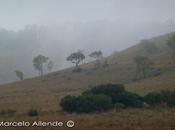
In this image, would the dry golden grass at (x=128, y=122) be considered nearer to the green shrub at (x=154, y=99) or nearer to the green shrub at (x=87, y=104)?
the green shrub at (x=87, y=104)

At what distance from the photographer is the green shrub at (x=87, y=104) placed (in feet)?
108

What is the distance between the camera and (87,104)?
33.1 meters

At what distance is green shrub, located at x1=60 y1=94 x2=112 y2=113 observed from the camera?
108 ft

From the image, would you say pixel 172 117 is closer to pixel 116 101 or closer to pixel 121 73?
pixel 116 101

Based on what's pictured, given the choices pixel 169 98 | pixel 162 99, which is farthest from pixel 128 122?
pixel 169 98

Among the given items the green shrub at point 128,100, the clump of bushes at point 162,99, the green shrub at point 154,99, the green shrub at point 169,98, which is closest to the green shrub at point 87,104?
the green shrub at point 128,100

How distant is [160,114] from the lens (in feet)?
92.3

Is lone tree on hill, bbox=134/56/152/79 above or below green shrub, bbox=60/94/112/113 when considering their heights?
above

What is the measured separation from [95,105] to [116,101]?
4.57m

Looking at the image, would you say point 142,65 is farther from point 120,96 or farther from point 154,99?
point 154,99

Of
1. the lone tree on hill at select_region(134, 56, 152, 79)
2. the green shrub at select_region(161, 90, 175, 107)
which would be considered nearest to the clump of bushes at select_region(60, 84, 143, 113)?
the green shrub at select_region(161, 90, 175, 107)

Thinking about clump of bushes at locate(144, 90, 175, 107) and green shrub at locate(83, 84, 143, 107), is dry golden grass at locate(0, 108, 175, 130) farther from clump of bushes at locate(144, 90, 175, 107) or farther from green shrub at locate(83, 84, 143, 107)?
green shrub at locate(83, 84, 143, 107)

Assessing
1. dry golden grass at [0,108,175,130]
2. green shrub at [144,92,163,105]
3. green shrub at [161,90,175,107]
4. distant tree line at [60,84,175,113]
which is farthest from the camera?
green shrub at [144,92,163,105]

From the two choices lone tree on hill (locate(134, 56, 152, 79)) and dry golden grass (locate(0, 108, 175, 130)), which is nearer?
dry golden grass (locate(0, 108, 175, 130))
